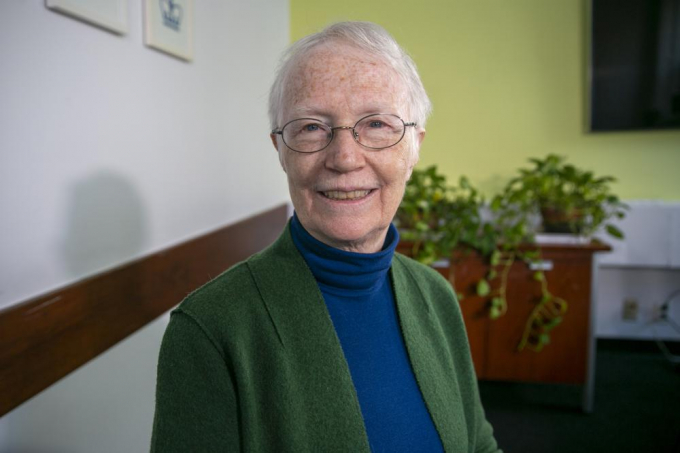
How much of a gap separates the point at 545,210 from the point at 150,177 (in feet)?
7.08

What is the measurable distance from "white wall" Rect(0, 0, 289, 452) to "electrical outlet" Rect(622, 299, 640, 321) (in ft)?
9.59

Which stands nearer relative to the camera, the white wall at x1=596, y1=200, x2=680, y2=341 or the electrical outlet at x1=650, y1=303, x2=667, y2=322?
the white wall at x1=596, y1=200, x2=680, y2=341

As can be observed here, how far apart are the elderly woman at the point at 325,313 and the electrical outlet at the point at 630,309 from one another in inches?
124

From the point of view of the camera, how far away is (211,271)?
6.27 ft

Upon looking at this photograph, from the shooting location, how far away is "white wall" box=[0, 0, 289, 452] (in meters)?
1.01

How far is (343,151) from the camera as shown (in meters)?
0.79

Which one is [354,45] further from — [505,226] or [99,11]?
[505,226]

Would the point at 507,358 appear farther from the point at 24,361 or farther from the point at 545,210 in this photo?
the point at 24,361

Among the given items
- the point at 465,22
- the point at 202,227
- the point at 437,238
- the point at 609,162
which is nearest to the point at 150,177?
the point at 202,227

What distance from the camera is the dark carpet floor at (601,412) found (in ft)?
7.88

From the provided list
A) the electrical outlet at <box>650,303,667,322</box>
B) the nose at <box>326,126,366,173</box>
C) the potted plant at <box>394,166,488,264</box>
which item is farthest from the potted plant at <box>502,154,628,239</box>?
the nose at <box>326,126,366,173</box>

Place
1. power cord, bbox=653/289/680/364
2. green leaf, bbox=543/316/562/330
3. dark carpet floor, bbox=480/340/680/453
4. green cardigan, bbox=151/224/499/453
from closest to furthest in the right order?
1. green cardigan, bbox=151/224/499/453
2. dark carpet floor, bbox=480/340/680/453
3. green leaf, bbox=543/316/562/330
4. power cord, bbox=653/289/680/364

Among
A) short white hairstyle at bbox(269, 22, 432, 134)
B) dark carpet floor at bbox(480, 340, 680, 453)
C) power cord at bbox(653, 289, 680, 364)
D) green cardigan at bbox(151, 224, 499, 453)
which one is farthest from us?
power cord at bbox(653, 289, 680, 364)

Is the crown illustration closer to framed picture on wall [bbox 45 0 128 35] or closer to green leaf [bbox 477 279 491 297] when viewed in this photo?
framed picture on wall [bbox 45 0 128 35]
